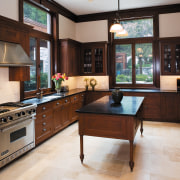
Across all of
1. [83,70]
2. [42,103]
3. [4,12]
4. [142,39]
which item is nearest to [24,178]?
[42,103]

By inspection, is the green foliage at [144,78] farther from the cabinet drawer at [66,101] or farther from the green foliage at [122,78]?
the cabinet drawer at [66,101]

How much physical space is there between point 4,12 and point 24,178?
3.07m

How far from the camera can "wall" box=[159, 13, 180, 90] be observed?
588 centimetres

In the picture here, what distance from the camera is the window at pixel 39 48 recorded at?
4652 mm

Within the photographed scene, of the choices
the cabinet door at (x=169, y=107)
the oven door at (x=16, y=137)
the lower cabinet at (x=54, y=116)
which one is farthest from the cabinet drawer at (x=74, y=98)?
the cabinet door at (x=169, y=107)

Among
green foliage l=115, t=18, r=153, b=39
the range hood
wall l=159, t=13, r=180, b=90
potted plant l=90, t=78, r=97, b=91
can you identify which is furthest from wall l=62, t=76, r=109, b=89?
the range hood

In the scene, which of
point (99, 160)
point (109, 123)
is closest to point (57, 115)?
point (99, 160)

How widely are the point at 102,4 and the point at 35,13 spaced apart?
2.06m

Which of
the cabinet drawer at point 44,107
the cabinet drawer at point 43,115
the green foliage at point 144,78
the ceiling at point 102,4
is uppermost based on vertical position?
the ceiling at point 102,4

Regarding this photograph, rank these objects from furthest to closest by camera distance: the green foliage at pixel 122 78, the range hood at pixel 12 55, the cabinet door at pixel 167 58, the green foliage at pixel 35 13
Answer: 1. the green foliage at pixel 122 78
2. the cabinet door at pixel 167 58
3. the green foliage at pixel 35 13
4. the range hood at pixel 12 55

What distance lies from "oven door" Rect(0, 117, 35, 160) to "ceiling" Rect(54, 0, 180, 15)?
375 cm

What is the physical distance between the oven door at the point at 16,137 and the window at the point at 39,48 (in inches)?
49.5

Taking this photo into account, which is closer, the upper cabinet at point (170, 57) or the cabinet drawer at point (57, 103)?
the cabinet drawer at point (57, 103)

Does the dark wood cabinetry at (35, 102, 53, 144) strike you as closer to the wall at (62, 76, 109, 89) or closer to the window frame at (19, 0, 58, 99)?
the window frame at (19, 0, 58, 99)
